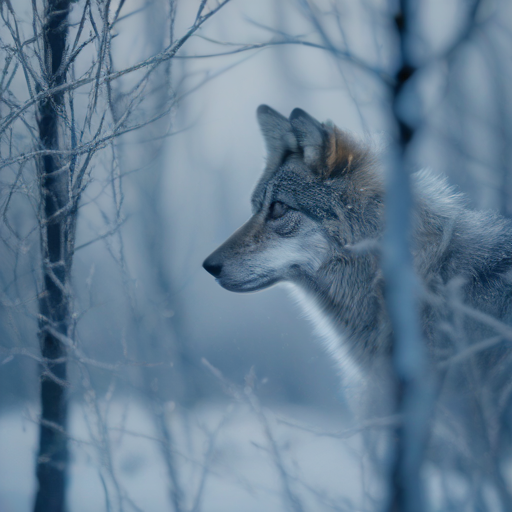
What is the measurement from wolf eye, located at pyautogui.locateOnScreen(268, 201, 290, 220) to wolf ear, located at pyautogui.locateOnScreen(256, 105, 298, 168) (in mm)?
267

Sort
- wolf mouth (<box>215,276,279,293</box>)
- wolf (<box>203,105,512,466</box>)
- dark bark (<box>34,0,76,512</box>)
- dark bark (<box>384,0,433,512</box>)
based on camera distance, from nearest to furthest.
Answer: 1. dark bark (<box>384,0,433,512</box>)
2. wolf (<box>203,105,512,466</box>)
3. dark bark (<box>34,0,76,512</box>)
4. wolf mouth (<box>215,276,279,293</box>)

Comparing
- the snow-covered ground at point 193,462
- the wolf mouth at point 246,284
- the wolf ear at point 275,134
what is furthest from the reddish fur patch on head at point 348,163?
the snow-covered ground at point 193,462

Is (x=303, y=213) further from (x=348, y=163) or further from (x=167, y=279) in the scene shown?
(x=167, y=279)

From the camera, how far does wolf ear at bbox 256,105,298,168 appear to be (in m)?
2.14

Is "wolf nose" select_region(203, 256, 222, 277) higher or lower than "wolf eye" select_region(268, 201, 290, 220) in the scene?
lower

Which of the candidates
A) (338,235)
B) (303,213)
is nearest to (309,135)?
(303,213)

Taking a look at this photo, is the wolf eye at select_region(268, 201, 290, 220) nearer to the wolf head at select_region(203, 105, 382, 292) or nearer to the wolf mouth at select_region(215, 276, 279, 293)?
the wolf head at select_region(203, 105, 382, 292)

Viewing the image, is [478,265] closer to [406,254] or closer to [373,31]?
[406,254]

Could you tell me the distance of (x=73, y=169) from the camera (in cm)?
201

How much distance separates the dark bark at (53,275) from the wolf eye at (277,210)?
1115 mm

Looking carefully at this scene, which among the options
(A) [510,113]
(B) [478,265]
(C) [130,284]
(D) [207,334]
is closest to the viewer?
(B) [478,265]

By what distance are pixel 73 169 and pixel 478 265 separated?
2.12 m

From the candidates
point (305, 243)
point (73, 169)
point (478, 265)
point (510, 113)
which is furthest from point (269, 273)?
point (510, 113)

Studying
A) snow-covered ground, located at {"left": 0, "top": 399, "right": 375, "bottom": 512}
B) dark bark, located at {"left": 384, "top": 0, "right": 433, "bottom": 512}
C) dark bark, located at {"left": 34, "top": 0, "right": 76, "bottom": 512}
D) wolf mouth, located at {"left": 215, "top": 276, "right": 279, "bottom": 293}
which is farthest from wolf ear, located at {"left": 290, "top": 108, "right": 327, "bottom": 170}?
snow-covered ground, located at {"left": 0, "top": 399, "right": 375, "bottom": 512}
